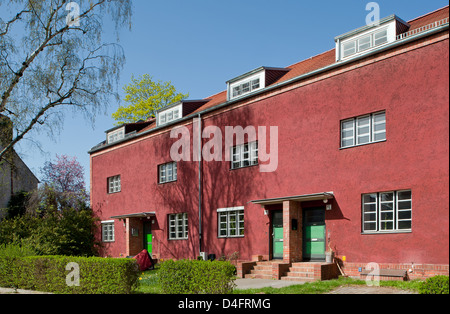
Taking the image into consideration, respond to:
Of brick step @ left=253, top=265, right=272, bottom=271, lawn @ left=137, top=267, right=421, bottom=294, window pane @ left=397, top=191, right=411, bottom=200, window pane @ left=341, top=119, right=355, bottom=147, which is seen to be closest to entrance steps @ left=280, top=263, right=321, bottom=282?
lawn @ left=137, top=267, right=421, bottom=294

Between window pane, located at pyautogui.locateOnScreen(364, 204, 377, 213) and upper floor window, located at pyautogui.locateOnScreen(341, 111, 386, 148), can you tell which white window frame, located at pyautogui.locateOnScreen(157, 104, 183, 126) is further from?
window pane, located at pyautogui.locateOnScreen(364, 204, 377, 213)

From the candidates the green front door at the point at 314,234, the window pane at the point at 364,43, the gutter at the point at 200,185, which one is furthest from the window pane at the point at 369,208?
the gutter at the point at 200,185

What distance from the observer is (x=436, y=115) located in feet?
44.0

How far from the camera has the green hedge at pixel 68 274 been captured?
12820 mm

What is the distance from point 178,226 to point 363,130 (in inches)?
457

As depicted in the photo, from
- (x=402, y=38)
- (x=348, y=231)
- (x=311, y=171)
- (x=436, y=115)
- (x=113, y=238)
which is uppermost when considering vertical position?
(x=402, y=38)

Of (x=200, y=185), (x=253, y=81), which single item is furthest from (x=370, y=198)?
(x=200, y=185)

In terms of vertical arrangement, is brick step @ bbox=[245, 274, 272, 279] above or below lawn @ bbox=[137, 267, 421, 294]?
below

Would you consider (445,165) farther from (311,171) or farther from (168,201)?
(168,201)

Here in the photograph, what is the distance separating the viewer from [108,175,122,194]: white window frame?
2908cm

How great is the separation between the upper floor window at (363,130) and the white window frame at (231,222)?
231 inches

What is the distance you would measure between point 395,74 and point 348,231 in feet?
16.9

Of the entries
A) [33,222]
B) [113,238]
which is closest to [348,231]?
[33,222]

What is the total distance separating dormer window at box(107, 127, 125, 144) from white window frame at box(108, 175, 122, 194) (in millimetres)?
2333
